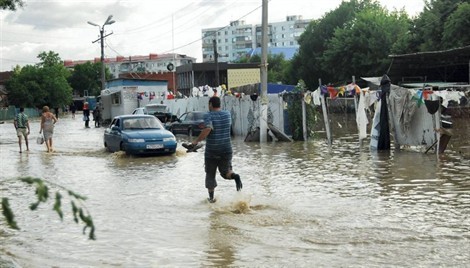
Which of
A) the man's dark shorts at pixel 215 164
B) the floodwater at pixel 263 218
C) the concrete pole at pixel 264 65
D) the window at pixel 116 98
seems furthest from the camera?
the window at pixel 116 98

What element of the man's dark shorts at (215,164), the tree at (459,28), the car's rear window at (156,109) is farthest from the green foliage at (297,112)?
the tree at (459,28)

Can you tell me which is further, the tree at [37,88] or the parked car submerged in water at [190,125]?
the tree at [37,88]

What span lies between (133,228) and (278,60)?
10468cm

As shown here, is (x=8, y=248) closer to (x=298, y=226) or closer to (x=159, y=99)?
(x=298, y=226)

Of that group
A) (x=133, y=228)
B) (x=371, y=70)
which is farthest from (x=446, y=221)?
(x=371, y=70)

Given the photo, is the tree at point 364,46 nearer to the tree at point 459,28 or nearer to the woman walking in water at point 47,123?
the tree at point 459,28

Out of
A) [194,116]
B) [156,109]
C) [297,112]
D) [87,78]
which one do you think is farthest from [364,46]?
[87,78]

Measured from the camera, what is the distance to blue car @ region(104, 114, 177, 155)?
1811 cm

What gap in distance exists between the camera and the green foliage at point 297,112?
22969mm

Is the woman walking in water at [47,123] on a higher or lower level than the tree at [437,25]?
lower

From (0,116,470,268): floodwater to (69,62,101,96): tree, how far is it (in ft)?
372

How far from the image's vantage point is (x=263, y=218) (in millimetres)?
8453

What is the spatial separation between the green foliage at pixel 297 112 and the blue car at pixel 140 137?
235 inches

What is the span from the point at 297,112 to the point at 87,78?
359 ft
